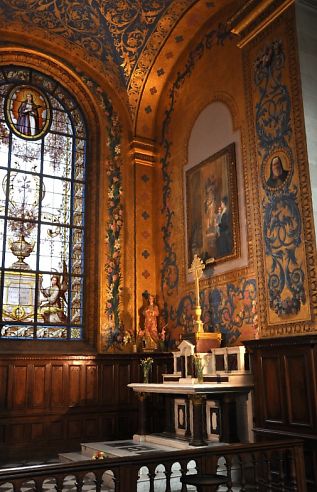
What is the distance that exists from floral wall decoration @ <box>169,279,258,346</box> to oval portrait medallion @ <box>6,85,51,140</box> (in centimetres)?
515

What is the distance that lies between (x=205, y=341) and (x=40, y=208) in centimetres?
479

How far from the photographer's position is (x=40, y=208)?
11.7 meters

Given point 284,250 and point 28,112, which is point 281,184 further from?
point 28,112

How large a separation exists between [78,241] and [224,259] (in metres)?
3.72

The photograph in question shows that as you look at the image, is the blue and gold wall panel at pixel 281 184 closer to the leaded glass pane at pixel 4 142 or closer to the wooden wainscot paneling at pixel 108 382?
the wooden wainscot paneling at pixel 108 382

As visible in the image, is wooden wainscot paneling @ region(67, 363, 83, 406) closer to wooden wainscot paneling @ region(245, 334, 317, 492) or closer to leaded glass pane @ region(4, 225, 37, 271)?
leaded glass pane @ region(4, 225, 37, 271)

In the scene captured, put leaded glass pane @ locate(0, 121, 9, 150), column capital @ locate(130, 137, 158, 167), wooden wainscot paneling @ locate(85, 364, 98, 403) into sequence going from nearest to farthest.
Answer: wooden wainscot paneling @ locate(85, 364, 98, 403) → leaded glass pane @ locate(0, 121, 9, 150) → column capital @ locate(130, 137, 158, 167)

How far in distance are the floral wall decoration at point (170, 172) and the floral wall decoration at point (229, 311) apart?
2.92ft

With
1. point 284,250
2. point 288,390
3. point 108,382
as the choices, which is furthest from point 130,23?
point 288,390

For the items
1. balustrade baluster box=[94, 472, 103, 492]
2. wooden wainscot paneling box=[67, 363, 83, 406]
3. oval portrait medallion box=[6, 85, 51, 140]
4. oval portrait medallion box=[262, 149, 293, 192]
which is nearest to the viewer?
balustrade baluster box=[94, 472, 103, 492]

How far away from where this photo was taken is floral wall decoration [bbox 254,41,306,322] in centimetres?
754

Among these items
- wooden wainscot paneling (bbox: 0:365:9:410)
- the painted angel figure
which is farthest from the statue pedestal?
wooden wainscot paneling (bbox: 0:365:9:410)

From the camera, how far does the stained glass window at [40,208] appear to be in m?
11.1

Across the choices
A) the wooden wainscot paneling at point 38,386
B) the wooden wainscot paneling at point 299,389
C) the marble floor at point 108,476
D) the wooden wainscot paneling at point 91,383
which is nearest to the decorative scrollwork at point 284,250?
the wooden wainscot paneling at point 299,389
